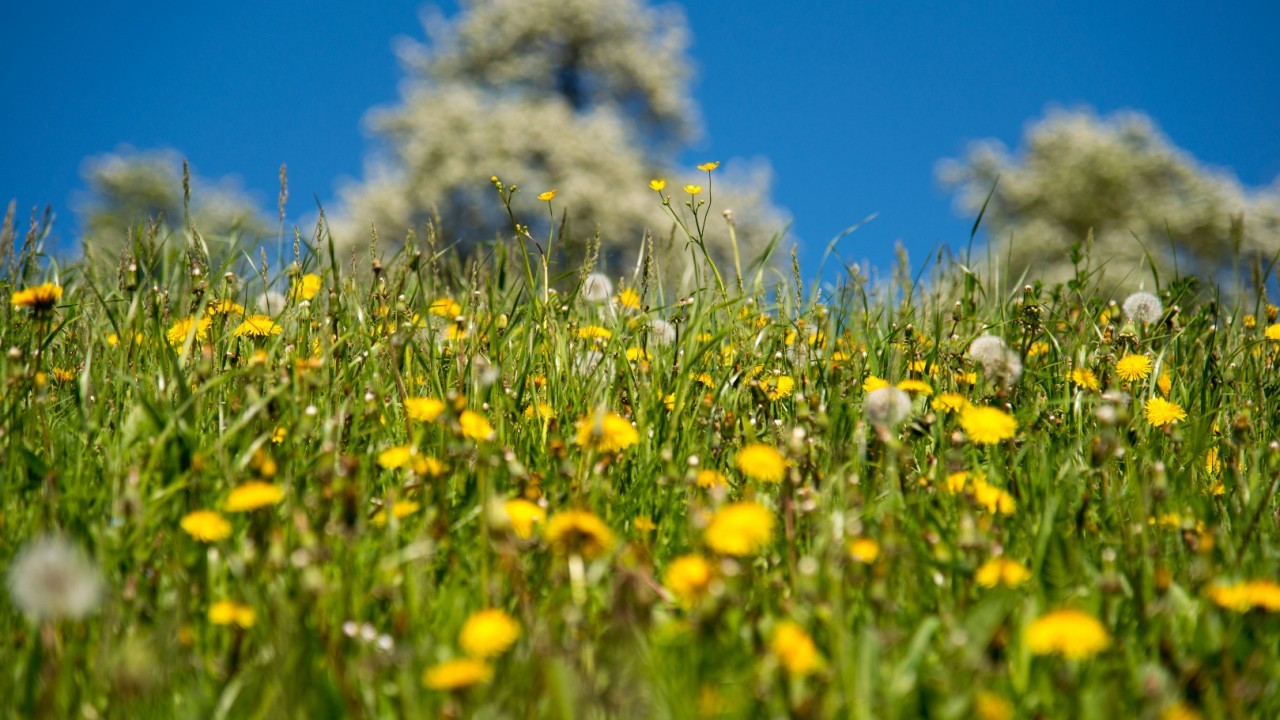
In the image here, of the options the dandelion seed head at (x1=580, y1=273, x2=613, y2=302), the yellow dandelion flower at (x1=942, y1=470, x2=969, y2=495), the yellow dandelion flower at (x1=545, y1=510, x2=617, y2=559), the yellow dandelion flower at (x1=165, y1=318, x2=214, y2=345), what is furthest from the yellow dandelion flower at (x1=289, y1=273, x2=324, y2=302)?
the yellow dandelion flower at (x1=942, y1=470, x2=969, y2=495)

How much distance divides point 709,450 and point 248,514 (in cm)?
93

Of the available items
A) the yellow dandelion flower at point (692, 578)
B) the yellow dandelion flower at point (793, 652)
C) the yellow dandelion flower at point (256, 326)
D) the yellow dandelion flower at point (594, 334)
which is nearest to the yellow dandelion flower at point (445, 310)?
the yellow dandelion flower at point (594, 334)

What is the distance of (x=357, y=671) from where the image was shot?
1171 mm

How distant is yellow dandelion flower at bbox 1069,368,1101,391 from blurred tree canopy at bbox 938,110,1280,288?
2599 cm

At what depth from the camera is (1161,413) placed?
224cm

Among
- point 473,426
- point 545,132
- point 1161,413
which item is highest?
point 545,132

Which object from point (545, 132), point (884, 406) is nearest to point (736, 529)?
point (884, 406)

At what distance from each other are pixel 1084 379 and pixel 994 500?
103 centimetres

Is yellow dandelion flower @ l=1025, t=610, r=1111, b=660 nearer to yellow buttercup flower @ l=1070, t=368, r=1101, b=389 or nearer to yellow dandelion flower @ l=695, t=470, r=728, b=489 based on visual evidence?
yellow dandelion flower @ l=695, t=470, r=728, b=489

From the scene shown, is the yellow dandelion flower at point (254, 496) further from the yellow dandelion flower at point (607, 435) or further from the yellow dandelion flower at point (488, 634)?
the yellow dandelion flower at point (607, 435)

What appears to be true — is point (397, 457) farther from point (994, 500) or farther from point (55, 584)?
point (994, 500)

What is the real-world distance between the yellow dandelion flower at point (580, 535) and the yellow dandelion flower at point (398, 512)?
359mm

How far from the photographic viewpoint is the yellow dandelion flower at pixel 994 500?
1615 millimetres

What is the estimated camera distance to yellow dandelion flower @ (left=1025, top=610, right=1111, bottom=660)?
1.06m
